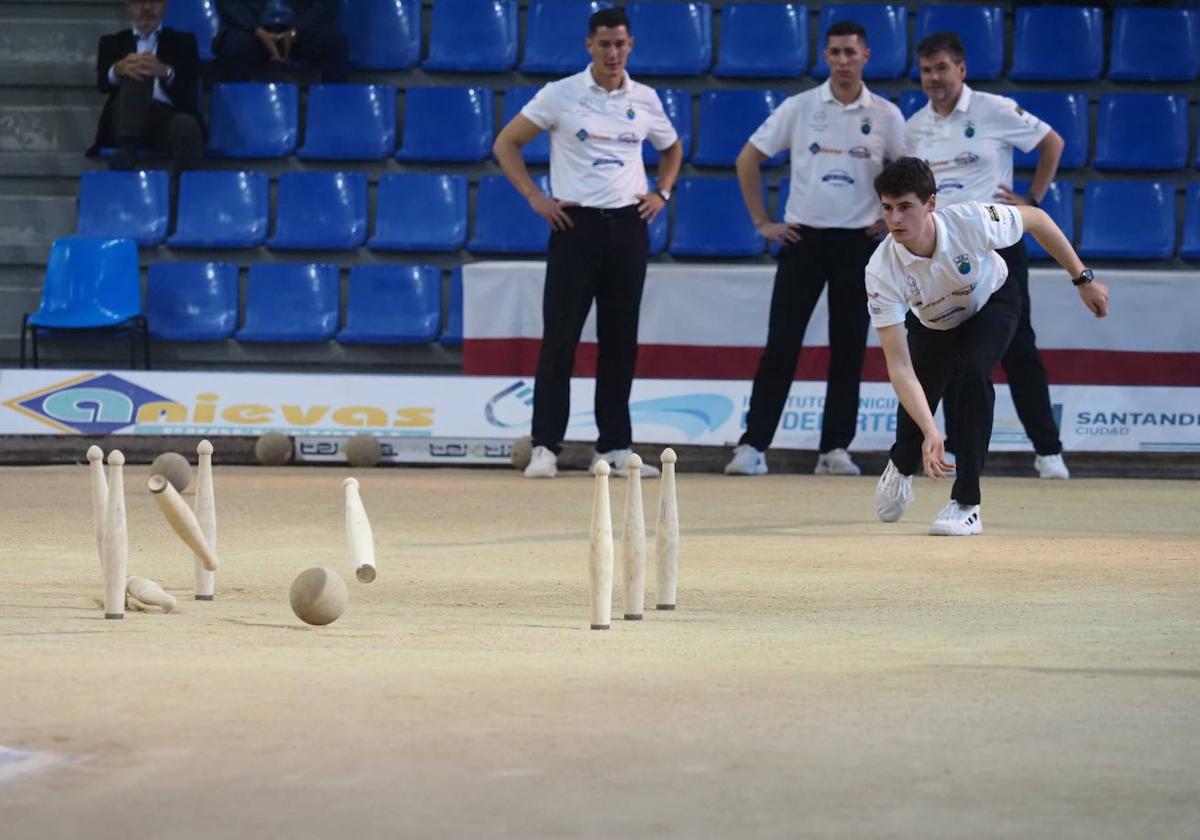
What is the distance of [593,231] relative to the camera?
1206 centimetres

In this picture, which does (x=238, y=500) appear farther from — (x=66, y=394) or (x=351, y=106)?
(x=351, y=106)

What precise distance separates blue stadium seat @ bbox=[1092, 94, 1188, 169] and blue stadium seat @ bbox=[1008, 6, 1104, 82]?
0.43 m

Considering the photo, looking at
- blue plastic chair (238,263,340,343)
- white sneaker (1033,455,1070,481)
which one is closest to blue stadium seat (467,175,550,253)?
blue plastic chair (238,263,340,343)

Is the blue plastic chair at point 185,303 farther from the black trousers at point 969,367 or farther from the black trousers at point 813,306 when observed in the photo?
the black trousers at point 969,367

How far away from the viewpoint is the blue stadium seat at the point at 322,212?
1514cm

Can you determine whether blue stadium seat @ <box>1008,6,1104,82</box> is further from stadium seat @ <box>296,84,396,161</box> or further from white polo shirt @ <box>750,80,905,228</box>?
stadium seat @ <box>296,84,396,161</box>

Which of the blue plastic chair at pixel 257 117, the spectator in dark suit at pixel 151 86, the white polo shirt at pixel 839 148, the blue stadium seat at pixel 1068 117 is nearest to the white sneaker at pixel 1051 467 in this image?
the white polo shirt at pixel 839 148

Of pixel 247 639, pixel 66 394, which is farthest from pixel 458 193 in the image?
pixel 247 639

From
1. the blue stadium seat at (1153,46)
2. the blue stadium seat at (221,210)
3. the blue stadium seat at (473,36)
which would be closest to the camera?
the blue stadium seat at (221,210)

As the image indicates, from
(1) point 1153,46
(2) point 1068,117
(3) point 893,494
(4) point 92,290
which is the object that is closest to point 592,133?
(3) point 893,494

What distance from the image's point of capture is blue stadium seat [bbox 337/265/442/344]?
14.8 meters

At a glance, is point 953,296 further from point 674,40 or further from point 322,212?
point 322,212

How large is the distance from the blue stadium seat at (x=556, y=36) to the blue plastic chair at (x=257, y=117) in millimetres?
1903

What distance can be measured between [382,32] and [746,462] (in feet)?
17.7
